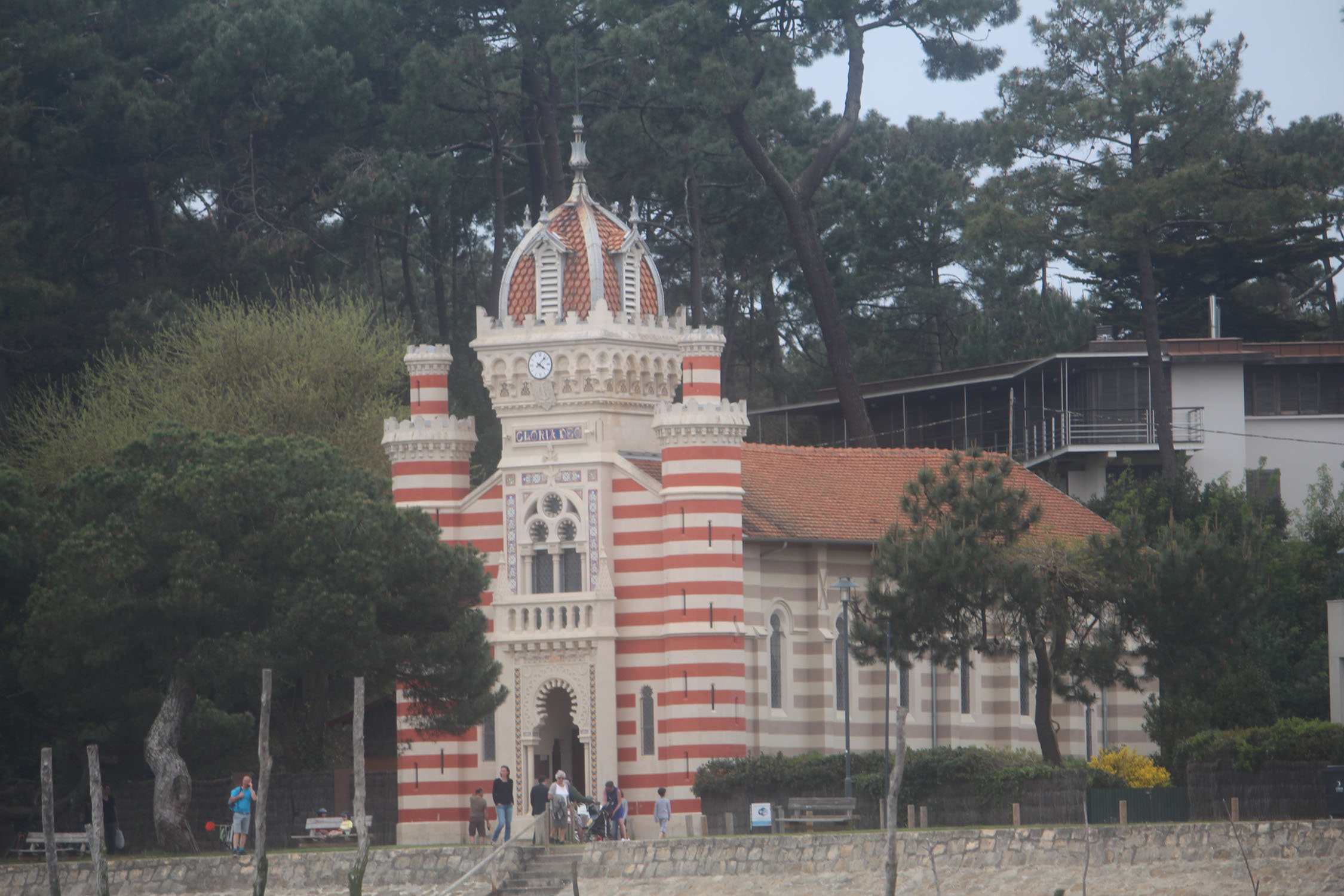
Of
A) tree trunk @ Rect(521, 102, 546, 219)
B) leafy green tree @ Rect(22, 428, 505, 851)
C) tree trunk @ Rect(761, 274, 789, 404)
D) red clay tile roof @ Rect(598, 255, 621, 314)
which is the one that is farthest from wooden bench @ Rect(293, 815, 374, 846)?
tree trunk @ Rect(761, 274, 789, 404)

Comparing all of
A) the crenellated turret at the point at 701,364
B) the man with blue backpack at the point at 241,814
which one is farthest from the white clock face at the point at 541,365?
the man with blue backpack at the point at 241,814

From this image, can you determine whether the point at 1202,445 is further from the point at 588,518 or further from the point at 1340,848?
the point at 1340,848

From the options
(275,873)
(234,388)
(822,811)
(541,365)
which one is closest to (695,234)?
(234,388)

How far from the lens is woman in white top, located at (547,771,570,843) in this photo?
4794 cm

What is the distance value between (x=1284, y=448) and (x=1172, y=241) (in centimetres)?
A: 784

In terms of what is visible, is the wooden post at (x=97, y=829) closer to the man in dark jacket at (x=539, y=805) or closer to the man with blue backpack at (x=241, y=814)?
the man with blue backpack at (x=241, y=814)

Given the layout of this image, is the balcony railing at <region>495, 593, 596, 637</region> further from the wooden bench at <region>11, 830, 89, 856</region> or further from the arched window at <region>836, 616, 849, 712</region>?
the wooden bench at <region>11, 830, 89, 856</region>

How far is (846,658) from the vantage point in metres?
54.9

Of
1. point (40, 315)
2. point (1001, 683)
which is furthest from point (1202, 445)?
point (40, 315)

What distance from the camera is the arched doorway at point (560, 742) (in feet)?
176

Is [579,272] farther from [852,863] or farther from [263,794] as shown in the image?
[263,794]

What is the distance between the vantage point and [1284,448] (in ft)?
247

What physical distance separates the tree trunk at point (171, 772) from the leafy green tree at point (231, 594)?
1.4 inches

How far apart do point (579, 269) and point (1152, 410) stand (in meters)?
25.6
